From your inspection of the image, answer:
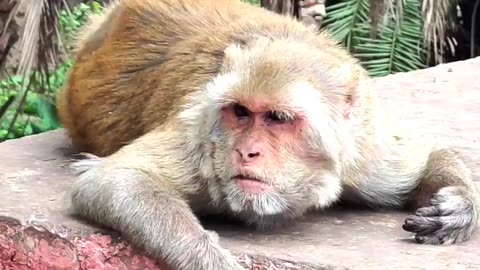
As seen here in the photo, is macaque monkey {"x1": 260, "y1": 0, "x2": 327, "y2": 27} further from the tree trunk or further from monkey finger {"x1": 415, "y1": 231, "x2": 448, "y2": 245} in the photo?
monkey finger {"x1": 415, "y1": 231, "x2": 448, "y2": 245}

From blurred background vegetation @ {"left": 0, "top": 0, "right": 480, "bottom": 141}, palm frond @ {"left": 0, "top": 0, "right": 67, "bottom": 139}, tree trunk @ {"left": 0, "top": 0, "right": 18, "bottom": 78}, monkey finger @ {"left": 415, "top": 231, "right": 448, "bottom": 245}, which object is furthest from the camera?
tree trunk @ {"left": 0, "top": 0, "right": 18, "bottom": 78}

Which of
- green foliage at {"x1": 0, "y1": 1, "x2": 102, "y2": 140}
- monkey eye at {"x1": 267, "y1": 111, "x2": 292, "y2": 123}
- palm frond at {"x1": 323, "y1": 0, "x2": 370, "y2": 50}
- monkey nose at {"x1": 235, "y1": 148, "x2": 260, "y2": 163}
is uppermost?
palm frond at {"x1": 323, "y1": 0, "x2": 370, "y2": 50}

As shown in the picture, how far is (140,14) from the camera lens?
5.21 m

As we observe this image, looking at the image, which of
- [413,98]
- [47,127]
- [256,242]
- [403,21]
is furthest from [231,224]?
[403,21]

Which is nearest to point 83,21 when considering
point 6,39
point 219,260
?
point 6,39

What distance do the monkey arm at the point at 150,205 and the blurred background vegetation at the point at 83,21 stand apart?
2.34 metres

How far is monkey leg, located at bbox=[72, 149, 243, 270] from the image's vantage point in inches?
148

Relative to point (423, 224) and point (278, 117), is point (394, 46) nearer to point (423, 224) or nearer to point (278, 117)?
point (423, 224)

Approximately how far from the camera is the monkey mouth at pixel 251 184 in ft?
12.3

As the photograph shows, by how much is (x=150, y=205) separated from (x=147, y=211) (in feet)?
0.10

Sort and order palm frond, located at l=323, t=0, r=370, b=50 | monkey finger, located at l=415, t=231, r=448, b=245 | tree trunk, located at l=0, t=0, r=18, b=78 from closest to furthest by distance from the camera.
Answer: monkey finger, located at l=415, t=231, r=448, b=245 < tree trunk, located at l=0, t=0, r=18, b=78 < palm frond, located at l=323, t=0, r=370, b=50

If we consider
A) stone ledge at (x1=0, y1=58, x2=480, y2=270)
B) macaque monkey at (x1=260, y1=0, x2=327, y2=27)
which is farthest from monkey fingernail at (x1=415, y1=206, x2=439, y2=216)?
macaque monkey at (x1=260, y1=0, x2=327, y2=27)

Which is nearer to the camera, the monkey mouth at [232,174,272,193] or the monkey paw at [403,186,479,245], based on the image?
the monkey mouth at [232,174,272,193]

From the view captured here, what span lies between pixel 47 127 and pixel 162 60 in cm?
359
